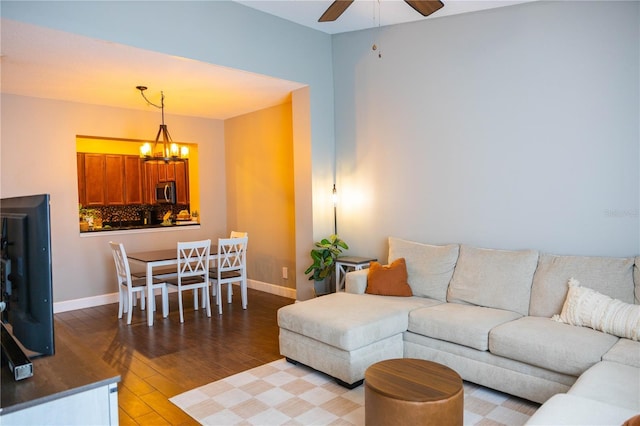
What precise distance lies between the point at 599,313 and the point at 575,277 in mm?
389

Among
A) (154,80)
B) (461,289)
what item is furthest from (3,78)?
(461,289)

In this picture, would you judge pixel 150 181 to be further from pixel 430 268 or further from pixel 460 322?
pixel 460 322

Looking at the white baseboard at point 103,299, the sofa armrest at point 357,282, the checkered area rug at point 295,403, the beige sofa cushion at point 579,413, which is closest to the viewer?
the beige sofa cushion at point 579,413

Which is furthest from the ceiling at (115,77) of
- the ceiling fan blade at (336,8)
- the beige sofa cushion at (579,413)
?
the beige sofa cushion at (579,413)

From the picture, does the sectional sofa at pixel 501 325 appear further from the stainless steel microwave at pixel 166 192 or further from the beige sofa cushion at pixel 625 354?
the stainless steel microwave at pixel 166 192

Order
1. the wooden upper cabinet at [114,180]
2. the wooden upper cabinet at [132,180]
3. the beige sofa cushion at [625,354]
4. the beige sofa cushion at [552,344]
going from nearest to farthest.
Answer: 1. the beige sofa cushion at [625,354]
2. the beige sofa cushion at [552,344]
3. the wooden upper cabinet at [114,180]
4. the wooden upper cabinet at [132,180]

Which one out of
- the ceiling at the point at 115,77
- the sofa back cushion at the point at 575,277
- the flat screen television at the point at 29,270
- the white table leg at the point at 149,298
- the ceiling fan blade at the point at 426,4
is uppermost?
the ceiling at the point at 115,77

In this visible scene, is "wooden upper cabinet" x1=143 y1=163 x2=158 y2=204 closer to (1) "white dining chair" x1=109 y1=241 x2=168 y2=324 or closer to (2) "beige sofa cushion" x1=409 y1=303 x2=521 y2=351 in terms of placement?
(1) "white dining chair" x1=109 y1=241 x2=168 y2=324

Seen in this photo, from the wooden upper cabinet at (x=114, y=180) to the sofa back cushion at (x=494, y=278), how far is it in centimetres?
647

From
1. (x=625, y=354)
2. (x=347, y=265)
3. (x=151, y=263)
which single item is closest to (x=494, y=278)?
(x=625, y=354)

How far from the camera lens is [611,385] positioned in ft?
7.08

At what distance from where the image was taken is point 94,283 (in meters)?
5.66

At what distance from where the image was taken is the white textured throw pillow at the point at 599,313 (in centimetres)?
271

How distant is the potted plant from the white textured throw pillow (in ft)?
7.62
